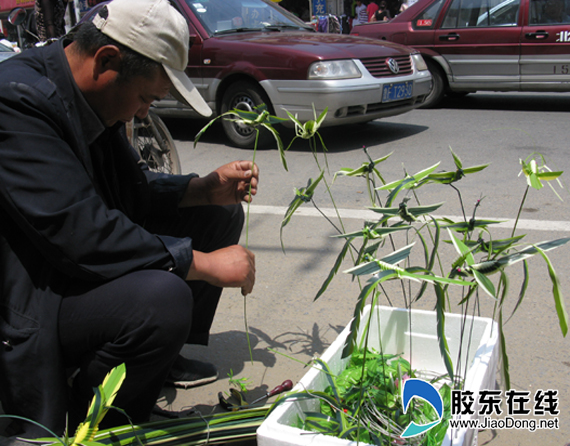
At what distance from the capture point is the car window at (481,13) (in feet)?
23.7

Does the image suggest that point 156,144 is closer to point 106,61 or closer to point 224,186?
point 224,186

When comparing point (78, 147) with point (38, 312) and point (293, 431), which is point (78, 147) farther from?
point (293, 431)

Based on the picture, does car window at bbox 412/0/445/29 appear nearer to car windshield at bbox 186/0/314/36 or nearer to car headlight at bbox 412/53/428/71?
car headlight at bbox 412/53/428/71

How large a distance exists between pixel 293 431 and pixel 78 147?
93 centimetres

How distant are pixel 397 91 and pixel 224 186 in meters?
4.28

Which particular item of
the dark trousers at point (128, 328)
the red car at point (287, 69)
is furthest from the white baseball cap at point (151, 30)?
the red car at point (287, 69)

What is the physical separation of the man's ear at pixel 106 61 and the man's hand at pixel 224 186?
1.91ft

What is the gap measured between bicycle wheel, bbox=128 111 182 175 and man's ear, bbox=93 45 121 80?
2.44 m

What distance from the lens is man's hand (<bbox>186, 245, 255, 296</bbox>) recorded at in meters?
1.67

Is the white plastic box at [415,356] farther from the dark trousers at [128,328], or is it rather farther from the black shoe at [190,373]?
the black shoe at [190,373]

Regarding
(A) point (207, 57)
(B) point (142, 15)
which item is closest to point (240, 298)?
(B) point (142, 15)

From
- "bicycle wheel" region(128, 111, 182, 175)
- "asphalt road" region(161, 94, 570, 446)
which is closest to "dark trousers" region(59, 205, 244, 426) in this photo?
"asphalt road" region(161, 94, 570, 446)

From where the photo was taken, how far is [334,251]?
11.0 ft

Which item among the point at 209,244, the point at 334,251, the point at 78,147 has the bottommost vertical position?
the point at 334,251
